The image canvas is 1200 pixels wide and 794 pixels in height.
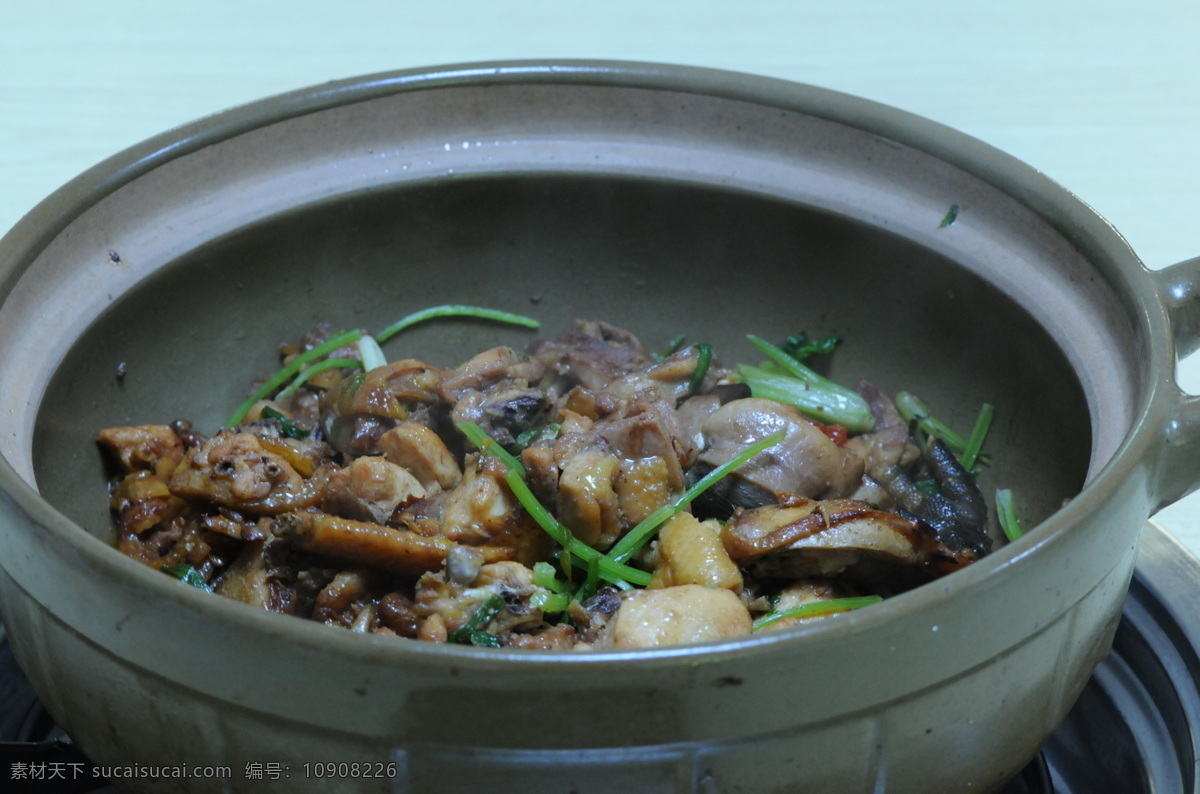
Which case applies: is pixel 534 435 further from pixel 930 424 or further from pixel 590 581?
pixel 930 424

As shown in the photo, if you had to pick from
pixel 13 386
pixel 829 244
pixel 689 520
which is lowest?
pixel 689 520

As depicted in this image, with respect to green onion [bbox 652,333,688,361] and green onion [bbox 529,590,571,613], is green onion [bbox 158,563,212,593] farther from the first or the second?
green onion [bbox 652,333,688,361]

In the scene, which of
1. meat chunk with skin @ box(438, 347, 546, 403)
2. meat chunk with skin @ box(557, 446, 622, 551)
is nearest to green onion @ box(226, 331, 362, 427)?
meat chunk with skin @ box(438, 347, 546, 403)

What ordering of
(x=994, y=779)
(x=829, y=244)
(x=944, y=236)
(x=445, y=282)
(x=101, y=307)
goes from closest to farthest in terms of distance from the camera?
(x=994, y=779), (x=101, y=307), (x=944, y=236), (x=829, y=244), (x=445, y=282)

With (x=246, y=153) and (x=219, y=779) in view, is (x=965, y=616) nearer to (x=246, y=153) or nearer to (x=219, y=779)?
(x=219, y=779)

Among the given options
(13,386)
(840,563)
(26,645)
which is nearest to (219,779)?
(26,645)

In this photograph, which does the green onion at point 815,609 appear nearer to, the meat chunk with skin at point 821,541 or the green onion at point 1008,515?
the meat chunk with skin at point 821,541
